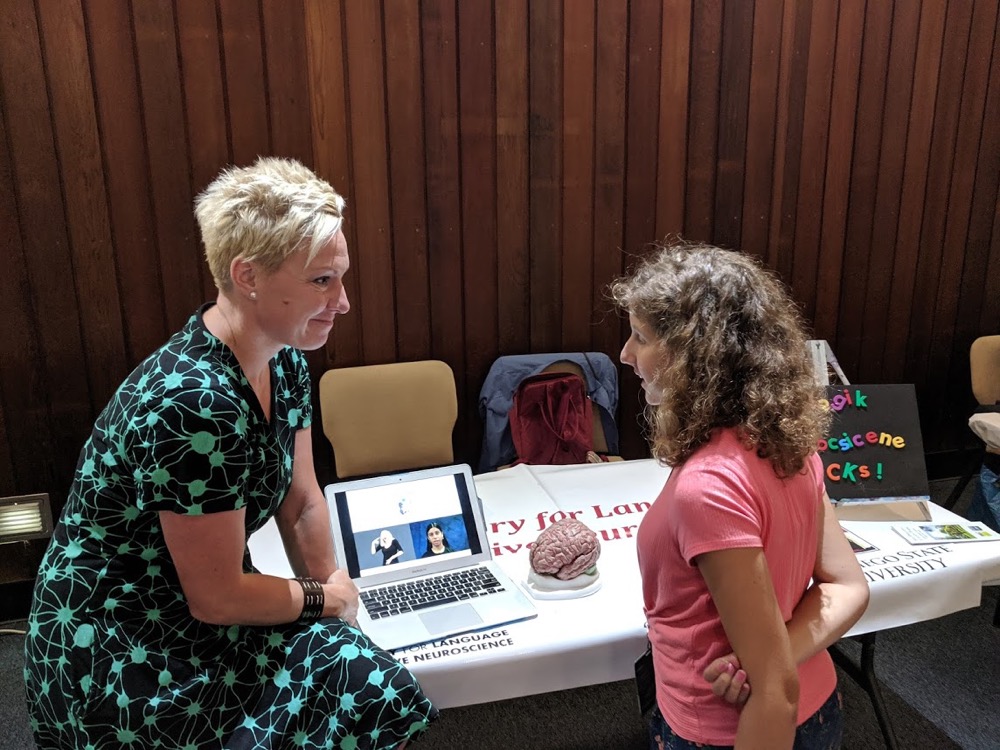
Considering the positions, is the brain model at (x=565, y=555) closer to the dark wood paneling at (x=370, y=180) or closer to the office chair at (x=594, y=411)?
the office chair at (x=594, y=411)

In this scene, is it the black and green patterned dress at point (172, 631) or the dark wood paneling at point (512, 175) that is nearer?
the black and green patterned dress at point (172, 631)

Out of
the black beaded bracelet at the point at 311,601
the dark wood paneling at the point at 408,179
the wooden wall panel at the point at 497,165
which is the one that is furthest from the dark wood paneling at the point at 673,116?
the black beaded bracelet at the point at 311,601

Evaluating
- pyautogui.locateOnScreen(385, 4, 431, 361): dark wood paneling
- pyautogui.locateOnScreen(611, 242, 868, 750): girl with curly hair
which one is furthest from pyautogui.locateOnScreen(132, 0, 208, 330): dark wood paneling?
pyautogui.locateOnScreen(611, 242, 868, 750): girl with curly hair

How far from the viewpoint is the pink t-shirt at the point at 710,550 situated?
3.72ft

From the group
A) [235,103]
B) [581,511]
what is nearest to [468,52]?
[235,103]

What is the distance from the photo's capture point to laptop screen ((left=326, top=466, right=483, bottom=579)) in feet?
6.02

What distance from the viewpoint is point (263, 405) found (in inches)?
57.9

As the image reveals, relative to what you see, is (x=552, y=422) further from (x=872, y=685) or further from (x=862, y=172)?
(x=862, y=172)

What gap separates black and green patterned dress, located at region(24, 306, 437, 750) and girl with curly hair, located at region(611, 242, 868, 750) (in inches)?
20.1

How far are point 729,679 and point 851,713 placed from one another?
1.72 meters

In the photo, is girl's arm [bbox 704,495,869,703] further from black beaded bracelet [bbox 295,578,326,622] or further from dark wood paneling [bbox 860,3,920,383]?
dark wood paneling [bbox 860,3,920,383]

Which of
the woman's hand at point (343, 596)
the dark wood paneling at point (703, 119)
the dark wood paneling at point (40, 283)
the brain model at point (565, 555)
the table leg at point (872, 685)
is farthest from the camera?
the dark wood paneling at point (703, 119)

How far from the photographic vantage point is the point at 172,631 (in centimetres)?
133

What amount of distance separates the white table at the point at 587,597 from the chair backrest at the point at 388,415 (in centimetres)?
83
